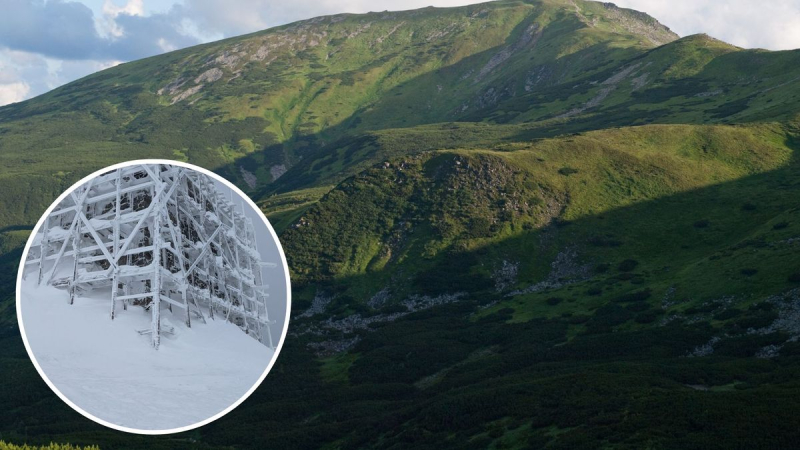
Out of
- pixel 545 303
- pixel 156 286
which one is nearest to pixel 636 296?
pixel 545 303

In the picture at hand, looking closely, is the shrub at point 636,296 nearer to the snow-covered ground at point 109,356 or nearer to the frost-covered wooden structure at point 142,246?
the frost-covered wooden structure at point 142,246

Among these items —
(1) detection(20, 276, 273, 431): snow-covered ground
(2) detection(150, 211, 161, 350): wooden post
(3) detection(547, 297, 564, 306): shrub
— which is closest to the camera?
(2) detection(150, 211, 161, 350): wooden post

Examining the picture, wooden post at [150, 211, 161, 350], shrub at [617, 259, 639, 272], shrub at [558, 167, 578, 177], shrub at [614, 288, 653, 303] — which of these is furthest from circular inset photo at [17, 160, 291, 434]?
shrub at [558, 167, 578, 177]

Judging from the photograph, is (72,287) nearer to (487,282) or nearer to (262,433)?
(262,433)

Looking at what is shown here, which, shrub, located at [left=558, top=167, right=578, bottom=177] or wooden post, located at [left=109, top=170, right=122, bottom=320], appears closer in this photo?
wooden post, located at [left=109, top=170, right=122, bottom=320]

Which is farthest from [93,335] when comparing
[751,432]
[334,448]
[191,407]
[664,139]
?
[664,139]

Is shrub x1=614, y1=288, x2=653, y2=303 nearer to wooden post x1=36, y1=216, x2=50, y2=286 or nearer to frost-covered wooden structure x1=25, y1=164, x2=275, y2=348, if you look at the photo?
frost-covered wooden structure x1=25, y1=164, x2=275, y2=348

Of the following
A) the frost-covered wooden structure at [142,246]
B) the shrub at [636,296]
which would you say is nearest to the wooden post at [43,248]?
the frost-covered wooden structure at [142,246]
